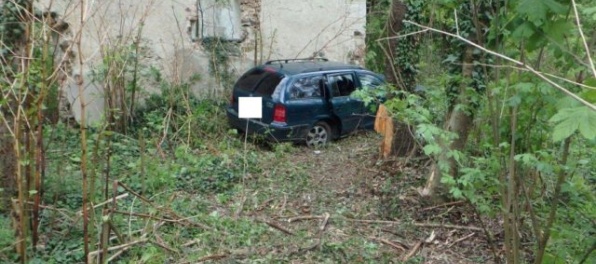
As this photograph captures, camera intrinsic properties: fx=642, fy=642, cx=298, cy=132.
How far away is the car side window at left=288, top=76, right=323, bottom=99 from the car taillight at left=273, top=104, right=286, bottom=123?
30 cm

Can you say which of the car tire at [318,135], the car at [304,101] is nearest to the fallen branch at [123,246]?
the car at [304,101]

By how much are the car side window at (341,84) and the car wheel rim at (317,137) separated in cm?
75

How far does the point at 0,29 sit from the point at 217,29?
7854 mm

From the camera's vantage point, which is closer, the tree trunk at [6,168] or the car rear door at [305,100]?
the tree trunk at [6,168]

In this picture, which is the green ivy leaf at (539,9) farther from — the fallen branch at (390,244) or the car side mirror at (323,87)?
the car side mirror at (323,87)

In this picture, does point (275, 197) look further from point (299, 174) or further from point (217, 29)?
point (217, 29)

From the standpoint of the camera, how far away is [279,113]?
11695mm

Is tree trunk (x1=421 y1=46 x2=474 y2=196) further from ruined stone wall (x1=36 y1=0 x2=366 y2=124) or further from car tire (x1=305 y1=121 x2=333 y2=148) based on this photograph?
ruined stone wall (x1=36 y1=0 x2=366 y2=124)

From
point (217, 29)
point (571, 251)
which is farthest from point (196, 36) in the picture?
point (571, 251)

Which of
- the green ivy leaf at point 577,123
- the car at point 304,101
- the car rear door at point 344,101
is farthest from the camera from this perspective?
the car rear door at point 344,101

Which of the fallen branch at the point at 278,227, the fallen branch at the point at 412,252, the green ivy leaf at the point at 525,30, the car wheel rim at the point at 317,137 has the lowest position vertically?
the fallen branch at the point at 412,252

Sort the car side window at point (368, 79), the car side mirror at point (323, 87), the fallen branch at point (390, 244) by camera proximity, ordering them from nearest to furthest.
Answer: the fallen branch at point (390, 244) < the car side mirror at point (323, 87) < the car side window at point (368, 79)

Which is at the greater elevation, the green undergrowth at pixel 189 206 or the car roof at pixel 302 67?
the car roof at pixel 302 67

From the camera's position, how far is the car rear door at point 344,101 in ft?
40.8
